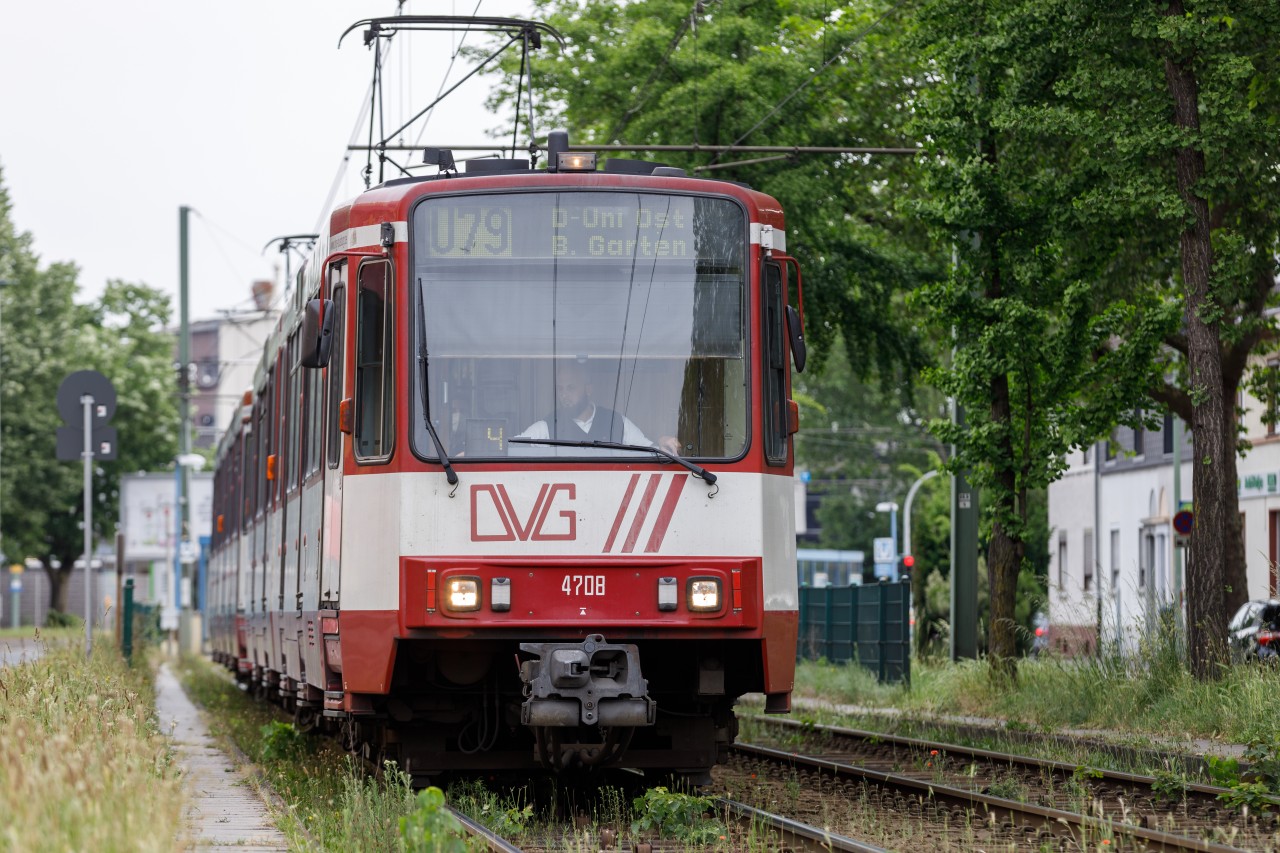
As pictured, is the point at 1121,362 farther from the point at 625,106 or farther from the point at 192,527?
the point at 192,527

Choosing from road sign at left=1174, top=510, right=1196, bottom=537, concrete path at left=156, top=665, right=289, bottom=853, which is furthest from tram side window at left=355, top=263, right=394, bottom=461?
road sign at left=1174, top=510, right=1196, bottom=537

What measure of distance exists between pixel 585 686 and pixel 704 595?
0.84 meters

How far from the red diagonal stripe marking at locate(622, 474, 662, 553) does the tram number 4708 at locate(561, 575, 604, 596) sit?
247mm

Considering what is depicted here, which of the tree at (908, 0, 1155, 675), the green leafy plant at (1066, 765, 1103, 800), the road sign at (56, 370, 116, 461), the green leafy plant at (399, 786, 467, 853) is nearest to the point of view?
the green leafy plant at (399, 786, 467, 853)

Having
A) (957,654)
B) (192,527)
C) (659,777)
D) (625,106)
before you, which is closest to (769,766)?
(659,777)

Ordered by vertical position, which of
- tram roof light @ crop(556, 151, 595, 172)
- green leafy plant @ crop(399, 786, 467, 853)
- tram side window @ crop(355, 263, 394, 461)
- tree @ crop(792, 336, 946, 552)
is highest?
tree @ crop(792, 336, 946, 552)

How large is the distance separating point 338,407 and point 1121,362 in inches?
424

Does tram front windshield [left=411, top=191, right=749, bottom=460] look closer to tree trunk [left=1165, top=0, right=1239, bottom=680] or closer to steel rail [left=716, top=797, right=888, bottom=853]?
steel rail [left=716, top=797, right=888, bottom=853]

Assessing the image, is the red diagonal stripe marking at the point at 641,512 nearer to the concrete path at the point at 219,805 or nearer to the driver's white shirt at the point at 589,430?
the driver's white shirt at the point at 589,430

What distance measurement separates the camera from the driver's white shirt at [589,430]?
1127 centimetres

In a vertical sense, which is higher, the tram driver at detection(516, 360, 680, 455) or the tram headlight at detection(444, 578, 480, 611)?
the tram driver at detection(516, 360, 680, 455)

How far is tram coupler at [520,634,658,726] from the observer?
10781 mm

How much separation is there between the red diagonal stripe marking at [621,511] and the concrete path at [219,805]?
2.30m

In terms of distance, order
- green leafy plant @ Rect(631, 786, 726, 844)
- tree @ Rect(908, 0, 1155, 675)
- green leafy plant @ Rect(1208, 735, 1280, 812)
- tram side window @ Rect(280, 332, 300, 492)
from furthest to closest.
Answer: tree @ Rect(908, 0, 1155, 675), tram side window @ Rect(280, 332, 300, 492), green leafy plant @ Rect(1208, 735, 1280, 812), green leafy plant @ Rect(631, 786, 726, 844)
